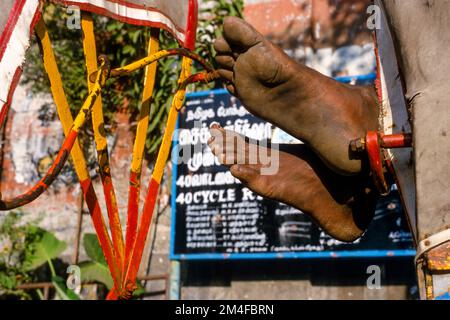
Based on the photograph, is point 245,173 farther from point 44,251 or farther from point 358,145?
point 44,251

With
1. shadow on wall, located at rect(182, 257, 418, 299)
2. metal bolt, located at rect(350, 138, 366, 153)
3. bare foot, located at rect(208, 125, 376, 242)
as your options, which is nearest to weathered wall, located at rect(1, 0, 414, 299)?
shadow on wall, located at rect(182, 257, 418, 299)

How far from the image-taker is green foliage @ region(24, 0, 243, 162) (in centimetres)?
711

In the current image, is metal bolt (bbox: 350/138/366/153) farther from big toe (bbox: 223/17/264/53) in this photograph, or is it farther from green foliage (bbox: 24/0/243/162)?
green foliage (bbox: 24/0/243/162)

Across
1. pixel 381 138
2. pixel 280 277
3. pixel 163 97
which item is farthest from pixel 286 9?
pixel 381 138

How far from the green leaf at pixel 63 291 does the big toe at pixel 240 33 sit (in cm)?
425

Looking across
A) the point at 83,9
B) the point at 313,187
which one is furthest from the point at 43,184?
the point at 313,187

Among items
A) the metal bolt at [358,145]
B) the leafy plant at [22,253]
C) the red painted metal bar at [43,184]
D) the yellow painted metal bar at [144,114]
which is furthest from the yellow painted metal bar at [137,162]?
the leafy plant at [22,253]

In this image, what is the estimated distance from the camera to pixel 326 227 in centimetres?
354

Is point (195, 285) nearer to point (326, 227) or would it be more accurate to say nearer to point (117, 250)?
point (326, 227)

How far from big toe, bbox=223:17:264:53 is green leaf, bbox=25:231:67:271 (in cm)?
465

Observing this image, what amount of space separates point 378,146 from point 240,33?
68cm

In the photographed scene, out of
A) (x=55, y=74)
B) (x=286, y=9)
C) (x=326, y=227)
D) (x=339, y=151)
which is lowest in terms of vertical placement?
(x=326, y=227)

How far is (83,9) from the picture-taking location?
2.89 m

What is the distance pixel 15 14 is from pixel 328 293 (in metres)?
4.28
